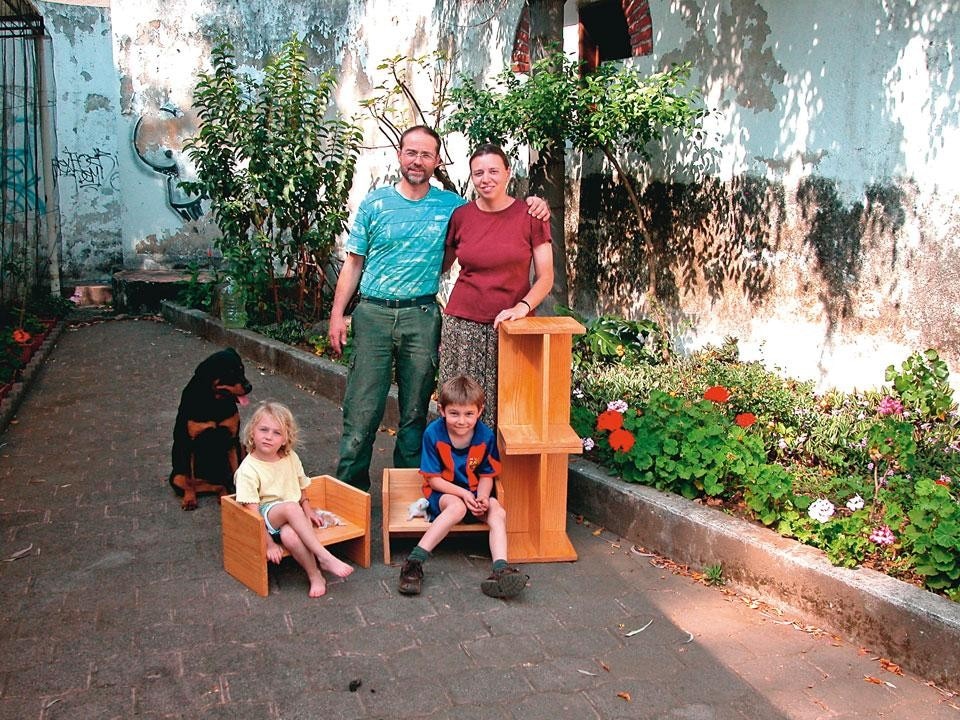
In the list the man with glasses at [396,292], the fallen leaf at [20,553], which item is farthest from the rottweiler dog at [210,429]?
the fallen leaf at [20,553]

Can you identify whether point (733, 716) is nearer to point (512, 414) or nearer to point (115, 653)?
point (512, 414)

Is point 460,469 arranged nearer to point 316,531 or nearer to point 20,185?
point 316,531

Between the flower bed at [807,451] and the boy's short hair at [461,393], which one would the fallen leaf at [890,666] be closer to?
the flower bed at [807,451]

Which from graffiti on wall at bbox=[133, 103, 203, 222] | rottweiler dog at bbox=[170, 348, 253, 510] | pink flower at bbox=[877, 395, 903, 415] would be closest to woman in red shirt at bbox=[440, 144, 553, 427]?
rottweiler dog at bbox=[170, 348, 253, 510]

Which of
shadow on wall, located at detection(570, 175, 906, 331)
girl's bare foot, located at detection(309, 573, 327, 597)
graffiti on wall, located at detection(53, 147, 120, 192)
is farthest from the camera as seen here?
graffiti on wall, located at detection(53, 147, 120, 192)

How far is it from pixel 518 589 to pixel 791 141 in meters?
4.04

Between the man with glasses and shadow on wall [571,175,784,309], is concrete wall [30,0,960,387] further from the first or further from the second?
the man with glasses

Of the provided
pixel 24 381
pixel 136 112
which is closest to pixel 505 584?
pixel 24 381

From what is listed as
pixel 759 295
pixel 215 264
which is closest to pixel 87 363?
pixel 215 264

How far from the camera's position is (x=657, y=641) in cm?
404

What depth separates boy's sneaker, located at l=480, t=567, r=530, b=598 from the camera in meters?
4.36

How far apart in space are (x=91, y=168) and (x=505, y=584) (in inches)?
511

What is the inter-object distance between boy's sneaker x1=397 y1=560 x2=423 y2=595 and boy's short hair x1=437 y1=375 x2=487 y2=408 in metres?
0.81

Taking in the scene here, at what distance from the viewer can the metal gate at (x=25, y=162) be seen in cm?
1027
